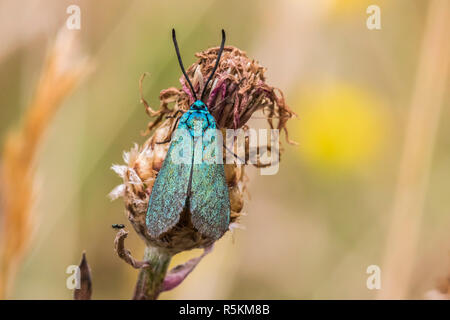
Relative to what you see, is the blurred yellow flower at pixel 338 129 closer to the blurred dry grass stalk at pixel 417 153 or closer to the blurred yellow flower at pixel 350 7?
the blurred dry grass stalk at pixel 417 153

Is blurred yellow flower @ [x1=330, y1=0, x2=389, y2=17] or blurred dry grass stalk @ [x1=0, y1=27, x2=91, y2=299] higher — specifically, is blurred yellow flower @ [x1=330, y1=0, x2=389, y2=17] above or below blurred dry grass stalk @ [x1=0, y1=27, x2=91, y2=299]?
above

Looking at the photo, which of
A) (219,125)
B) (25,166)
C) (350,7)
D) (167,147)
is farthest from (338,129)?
(25,166)

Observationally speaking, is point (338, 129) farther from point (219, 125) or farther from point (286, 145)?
point (219, 125)

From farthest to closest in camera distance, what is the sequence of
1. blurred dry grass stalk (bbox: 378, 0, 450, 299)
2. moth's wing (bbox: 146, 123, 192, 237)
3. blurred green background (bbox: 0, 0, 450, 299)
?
blurred green background (bbox: 0, 0, 450, 299), blurred dry grass stalk (bbox: 378, 0, 450, 299), moth's wing (bbox: 146, 123, 192, 237)

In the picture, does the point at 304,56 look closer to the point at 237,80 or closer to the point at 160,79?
the point at 160,79

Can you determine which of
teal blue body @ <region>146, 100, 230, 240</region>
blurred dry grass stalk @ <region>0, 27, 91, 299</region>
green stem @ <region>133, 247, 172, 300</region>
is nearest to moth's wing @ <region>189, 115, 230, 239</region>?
teal blue body @ <region>146, 100, 230, 240</region>

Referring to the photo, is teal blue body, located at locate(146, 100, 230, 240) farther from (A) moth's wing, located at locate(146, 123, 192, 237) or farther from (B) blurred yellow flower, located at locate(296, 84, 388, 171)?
(B) blurred yellow flower, located at locate(296, 84, 388, 171)
